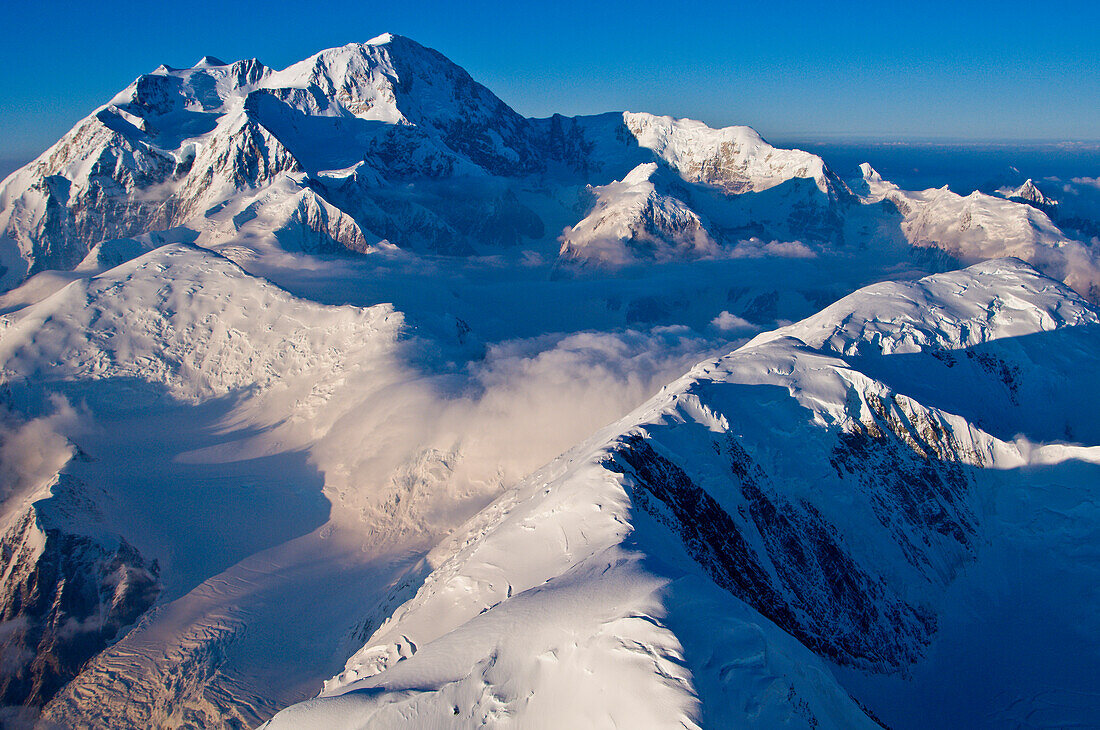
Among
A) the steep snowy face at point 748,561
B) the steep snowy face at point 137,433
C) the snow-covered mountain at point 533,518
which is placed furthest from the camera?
the steep snowy face at point 137,433

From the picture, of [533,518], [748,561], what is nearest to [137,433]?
[533,518]

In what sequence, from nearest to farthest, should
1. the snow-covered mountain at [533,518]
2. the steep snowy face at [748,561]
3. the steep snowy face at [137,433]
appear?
the steep snowy face at [748,561]
the snow-covered mountain at [533,518]
the steep snowy face at [137,433]

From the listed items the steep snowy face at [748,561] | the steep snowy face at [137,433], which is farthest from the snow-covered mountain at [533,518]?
the steep snowy face at [137,433]

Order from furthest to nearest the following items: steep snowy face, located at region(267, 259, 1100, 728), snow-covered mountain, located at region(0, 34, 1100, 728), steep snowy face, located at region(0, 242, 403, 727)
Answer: steep snowy face, located at region(0, 242, 403, 727) → snow-covered mountain, located at region(0, 34, 1100, 728) → steep snowy face, located at region(267, 259, 1100, 728)

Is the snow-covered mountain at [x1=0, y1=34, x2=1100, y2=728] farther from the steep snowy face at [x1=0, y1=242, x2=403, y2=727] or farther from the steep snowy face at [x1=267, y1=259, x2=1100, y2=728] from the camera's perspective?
the steep snowy face at [x1=0, y1=242, x2=403, y2=727]

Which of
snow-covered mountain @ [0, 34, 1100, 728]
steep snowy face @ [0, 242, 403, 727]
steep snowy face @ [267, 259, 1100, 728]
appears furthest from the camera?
steep snowy face @ [0, 242, 403, 727]

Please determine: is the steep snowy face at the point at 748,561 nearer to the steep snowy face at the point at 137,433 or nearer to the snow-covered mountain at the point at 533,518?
the snow-covered mountain at the point at 533,518

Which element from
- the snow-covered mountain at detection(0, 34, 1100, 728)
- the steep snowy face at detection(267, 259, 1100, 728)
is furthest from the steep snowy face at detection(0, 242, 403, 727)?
the steep snowy face at detection(267, 259, 1100, 728)

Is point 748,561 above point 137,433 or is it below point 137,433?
above

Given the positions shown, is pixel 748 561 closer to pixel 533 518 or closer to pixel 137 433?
pixel 533 518
